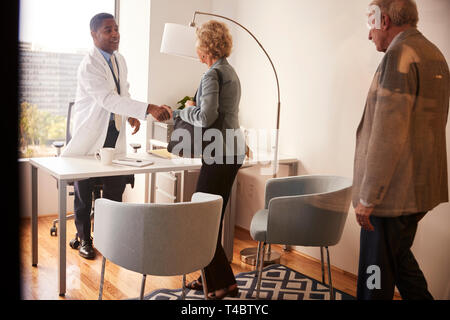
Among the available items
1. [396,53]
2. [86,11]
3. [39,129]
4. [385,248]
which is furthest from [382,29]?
[86,11]

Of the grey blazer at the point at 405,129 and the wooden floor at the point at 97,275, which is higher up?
the grey blazer at the point at 405,129

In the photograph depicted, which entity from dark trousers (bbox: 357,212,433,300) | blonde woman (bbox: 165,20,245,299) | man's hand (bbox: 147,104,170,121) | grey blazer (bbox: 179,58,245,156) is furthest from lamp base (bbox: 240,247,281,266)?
man's hand (bbox: 147,104,170,121)

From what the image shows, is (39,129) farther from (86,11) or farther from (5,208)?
(86,11)

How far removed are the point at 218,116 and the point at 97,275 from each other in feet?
3.65

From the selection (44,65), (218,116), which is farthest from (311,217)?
(44,65)

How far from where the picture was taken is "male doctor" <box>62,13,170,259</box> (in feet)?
8.66

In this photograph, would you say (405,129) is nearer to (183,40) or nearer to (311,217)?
(311,217)

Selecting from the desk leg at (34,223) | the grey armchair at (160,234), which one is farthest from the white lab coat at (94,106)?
the grey armchair at (160,234)

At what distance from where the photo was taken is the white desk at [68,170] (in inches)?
87.5

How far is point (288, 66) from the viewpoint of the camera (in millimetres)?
2369

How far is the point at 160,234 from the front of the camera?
1729 millimetres

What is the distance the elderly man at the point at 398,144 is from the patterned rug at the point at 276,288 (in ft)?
1.37

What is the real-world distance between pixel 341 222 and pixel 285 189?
0.46 meters

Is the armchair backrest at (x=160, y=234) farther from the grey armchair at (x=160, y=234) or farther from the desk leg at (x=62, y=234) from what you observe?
the desk leg at (x=62, y=234)
